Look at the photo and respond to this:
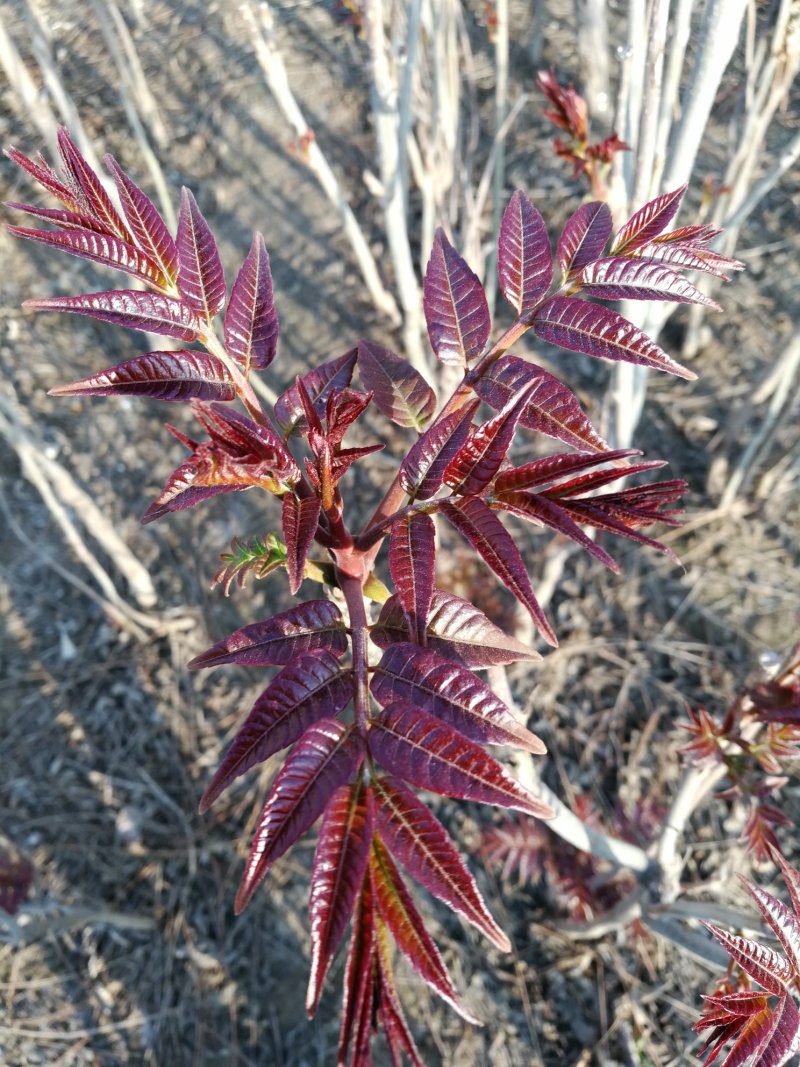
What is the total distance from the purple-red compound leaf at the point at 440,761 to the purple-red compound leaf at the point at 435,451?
0.27m

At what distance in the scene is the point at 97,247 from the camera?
935mm

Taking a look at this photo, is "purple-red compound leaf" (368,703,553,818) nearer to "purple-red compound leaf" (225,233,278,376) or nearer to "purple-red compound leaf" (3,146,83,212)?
"purple-red compound leaf" (225,233,278,376)

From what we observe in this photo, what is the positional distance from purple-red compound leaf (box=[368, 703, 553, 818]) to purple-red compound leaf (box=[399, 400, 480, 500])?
27cm

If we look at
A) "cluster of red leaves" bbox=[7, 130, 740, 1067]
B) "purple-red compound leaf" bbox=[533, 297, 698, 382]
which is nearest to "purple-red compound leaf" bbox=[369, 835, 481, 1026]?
"cluster of red leaves" bbox=[7, 130, 740, 1067]

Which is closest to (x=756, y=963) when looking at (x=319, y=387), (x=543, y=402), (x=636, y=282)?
(x=543, y=402)

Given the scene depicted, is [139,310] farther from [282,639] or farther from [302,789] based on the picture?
[302,789]

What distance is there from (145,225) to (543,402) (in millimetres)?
535

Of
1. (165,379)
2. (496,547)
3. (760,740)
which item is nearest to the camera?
(496,547)

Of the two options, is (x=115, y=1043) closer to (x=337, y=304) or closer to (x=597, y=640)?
(x=597, y=640)

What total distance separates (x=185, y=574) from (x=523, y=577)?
2.60 metres

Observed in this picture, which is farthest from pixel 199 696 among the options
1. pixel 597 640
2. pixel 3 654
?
pixel 597 640

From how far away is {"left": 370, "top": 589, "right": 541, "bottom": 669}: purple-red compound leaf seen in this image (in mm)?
916

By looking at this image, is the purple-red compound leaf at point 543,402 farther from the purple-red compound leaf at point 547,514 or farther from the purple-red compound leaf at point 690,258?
the purple-red compound leaf at point 690,258

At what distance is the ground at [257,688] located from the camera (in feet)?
7.82
